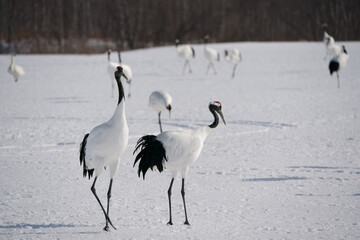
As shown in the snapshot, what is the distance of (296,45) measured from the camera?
28.3 m

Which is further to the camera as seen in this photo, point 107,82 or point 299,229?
point 107,82

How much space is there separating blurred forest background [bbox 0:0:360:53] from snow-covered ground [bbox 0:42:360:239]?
21597 millimetres

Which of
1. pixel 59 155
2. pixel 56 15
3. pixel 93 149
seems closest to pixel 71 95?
pixel 59 155

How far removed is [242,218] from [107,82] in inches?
563

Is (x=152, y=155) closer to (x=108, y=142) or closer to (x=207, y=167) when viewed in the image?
(x=108, y=142)

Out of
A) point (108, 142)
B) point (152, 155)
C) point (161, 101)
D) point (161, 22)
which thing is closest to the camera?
point (108, 142)

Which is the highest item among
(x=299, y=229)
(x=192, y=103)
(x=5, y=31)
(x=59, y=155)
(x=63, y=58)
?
(x=5, y=31)

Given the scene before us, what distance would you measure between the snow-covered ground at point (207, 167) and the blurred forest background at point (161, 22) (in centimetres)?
2160

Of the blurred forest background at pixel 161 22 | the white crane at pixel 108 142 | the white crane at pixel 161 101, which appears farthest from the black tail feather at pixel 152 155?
the blurred forest background at pixel 161 22

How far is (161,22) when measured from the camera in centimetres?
4144

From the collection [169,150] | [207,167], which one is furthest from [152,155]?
[207,167]

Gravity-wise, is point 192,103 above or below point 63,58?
below

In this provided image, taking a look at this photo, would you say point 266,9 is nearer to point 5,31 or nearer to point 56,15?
point 56,15

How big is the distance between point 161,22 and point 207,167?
117 ft
